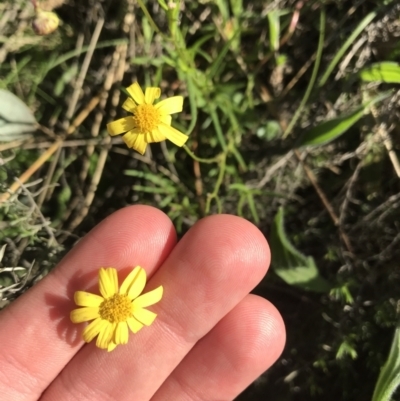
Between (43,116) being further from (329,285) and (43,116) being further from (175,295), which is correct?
(329,285)

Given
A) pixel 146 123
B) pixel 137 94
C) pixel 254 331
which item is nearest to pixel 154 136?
pixel 146 123

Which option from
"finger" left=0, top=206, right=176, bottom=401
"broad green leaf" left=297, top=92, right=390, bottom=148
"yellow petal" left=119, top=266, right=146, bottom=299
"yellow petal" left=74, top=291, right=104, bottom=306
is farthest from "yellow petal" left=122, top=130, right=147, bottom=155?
"broad green leaf" left=297, top=92, right=390, bottom=148

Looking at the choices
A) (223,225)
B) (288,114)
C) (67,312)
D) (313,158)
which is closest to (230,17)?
(288,114)

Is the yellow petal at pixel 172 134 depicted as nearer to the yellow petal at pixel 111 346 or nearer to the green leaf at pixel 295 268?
the green leaf at pixel 295 268

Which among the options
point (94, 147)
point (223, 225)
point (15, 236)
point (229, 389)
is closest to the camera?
point (223, 225)

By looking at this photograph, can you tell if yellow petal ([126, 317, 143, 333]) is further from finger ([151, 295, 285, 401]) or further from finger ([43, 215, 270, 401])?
finger ([151, 295, 285, 401])

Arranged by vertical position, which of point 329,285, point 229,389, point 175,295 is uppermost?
point 175,295

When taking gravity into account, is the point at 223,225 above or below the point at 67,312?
above
